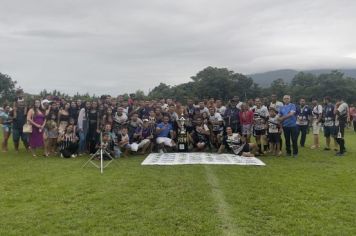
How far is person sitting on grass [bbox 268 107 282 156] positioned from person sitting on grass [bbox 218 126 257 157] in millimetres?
606

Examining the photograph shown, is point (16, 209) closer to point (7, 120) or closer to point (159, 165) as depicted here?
point (159, 165)

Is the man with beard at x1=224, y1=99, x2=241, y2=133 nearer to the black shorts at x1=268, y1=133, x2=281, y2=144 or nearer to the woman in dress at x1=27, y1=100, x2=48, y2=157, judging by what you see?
the black shorts at x1=268, y1=133, x2=281, y2=144

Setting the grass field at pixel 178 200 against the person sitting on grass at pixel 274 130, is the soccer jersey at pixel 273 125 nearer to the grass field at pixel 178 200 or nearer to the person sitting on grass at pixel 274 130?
the person sitting on grass at pixel 274 130

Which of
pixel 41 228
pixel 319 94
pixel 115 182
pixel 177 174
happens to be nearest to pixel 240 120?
pixel 177 174

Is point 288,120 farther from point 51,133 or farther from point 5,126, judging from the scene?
point 5,126

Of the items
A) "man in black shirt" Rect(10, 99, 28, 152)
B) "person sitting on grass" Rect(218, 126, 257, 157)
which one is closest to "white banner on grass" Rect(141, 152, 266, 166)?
"person sitting on grass" Rect(218, 126, 257, 157)

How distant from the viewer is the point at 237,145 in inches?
524

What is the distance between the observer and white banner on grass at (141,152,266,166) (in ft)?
37.0

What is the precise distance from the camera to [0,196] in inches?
300

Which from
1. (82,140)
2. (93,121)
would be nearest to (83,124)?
(93,121)

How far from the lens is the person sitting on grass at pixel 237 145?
43.1ft

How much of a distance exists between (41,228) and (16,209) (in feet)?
4.01

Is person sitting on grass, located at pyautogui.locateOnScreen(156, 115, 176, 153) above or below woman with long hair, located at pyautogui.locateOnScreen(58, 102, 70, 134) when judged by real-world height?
below

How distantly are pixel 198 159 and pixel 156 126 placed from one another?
9.10 feet
